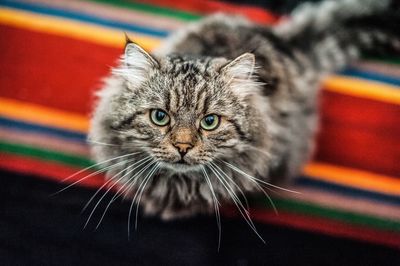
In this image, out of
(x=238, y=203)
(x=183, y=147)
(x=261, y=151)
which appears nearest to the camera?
(x=183, y=147)

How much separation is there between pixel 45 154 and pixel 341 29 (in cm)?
120

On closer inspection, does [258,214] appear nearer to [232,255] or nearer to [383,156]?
[232,255]

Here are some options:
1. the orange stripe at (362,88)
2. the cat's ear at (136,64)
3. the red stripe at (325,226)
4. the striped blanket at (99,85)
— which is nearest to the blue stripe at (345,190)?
the striped blanket at (99,85)

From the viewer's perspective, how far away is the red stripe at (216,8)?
1816 millimetres

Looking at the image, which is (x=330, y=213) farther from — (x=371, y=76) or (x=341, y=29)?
(x=341, y=29)

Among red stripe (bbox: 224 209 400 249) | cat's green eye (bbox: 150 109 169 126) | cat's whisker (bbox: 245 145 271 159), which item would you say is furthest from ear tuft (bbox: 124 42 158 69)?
red stripe (bbox: 224 209 400 249)

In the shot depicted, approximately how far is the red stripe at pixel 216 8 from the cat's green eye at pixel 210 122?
2.39 feet

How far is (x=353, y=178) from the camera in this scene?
165 cm

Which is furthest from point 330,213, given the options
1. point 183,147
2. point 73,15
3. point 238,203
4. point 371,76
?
point 73,15

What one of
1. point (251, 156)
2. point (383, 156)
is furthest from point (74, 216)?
point (383, 156)

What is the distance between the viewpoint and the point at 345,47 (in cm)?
170

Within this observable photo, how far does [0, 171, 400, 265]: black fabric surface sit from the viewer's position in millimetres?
1363

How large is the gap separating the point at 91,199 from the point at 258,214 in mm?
575

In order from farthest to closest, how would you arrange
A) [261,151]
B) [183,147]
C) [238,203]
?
[238,203]
[261,151]
[183,147]
